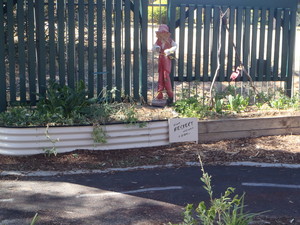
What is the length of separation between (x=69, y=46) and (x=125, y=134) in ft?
6.86

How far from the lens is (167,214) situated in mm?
5859

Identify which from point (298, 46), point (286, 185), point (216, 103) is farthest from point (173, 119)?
point (298, 46)

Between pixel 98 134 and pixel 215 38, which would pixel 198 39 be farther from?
pixel 98 134

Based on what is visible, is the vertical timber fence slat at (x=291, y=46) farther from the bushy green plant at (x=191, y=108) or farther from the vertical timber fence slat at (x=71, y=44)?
the vertical timber fence slat at (x=71, y=44)

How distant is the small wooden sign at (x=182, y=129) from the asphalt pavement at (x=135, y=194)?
989 mm

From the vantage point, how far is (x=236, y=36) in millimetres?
10500

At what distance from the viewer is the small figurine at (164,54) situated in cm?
954

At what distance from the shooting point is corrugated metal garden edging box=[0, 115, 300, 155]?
795cm

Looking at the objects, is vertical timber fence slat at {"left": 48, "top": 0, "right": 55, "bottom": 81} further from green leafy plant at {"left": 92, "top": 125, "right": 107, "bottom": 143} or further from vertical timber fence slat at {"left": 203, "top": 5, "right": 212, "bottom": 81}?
vertical timber fence slat at {"left": 203, "top": 5, "right": 212, "bottom": 81}

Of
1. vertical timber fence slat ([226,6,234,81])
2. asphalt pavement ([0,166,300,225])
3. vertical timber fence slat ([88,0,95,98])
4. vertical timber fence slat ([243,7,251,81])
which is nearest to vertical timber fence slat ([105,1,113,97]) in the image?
vertical timber fence slat ([88,0,95,98])

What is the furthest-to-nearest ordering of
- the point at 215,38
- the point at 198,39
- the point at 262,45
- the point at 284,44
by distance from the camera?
1. the point at 284,44
2. the point at 262,45
3. the point at 215,38
4. the point at 198,39

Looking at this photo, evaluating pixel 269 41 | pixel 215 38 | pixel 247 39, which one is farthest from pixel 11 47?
pixel 269 41

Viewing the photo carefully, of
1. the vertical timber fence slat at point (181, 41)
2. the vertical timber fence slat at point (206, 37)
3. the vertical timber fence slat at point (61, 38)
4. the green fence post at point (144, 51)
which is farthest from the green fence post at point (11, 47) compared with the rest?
the vertical timber fence slat at point (206, 37)

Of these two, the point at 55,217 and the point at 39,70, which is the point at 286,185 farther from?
the point at 39,70
